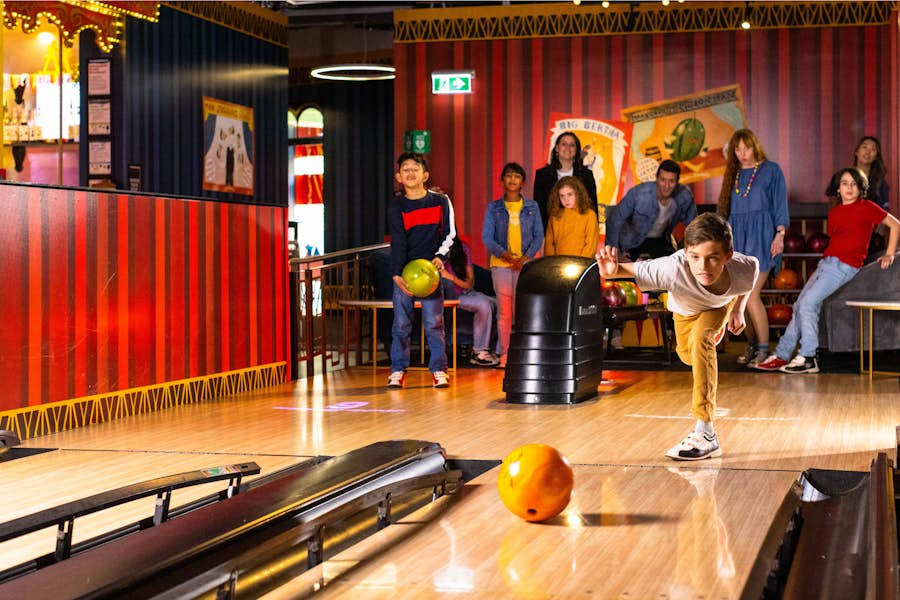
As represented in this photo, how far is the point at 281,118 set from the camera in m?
14.1

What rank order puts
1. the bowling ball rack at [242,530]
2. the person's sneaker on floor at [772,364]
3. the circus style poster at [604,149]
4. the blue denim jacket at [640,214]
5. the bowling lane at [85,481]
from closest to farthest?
the bowling ball rack at [242,530] → the bowling lane at [85,481] → the person's sneaker on floor at [772,364] → the blue denim jacket at [640,214] → the circus style poster at [604,149]

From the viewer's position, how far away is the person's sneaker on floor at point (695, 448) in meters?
4.94

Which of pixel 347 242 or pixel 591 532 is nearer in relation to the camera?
pixel 591 532

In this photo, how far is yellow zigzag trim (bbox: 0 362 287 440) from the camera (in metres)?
5.75

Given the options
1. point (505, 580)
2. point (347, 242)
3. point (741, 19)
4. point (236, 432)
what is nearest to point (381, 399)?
point (236, 432)

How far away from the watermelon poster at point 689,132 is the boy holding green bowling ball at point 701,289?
7867 millimetres

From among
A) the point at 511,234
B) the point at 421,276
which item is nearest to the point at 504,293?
the point at 511,234

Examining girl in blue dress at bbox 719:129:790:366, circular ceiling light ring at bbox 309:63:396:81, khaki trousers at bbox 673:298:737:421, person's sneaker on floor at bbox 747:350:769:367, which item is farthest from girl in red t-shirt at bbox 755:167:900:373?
circular ceiling light ring at bbox 309:63:396:81

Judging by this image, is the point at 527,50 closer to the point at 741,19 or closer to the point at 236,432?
the point at 741,19

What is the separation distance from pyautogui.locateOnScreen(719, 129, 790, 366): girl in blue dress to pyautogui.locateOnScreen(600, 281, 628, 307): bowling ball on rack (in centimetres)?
99

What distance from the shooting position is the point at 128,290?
6.51 m

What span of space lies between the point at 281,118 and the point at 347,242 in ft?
15.2

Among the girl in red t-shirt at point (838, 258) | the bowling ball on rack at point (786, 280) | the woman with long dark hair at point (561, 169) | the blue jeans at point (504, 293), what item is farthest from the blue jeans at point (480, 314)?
the bowling ball on rack at point (786, 280)

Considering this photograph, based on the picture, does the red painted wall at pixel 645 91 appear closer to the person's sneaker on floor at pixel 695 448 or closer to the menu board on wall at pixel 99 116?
the menu board on wall at pixel 99 116
